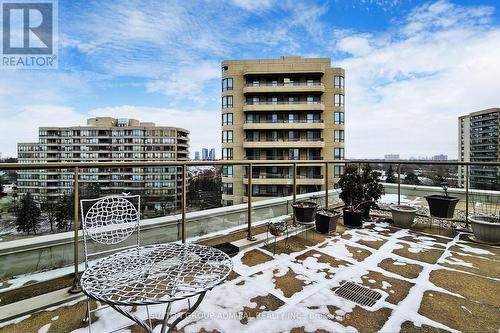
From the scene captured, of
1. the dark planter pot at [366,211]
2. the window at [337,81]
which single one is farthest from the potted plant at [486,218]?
the window at [337,81]

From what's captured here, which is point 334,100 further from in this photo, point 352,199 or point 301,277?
point 301,277

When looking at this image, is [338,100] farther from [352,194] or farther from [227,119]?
[352,194]

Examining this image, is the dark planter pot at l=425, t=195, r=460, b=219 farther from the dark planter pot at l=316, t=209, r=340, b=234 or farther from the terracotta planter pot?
the dark planter pot at l=316, t=209, r=340, b=234

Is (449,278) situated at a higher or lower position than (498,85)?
lower

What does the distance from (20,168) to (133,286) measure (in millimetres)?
1503

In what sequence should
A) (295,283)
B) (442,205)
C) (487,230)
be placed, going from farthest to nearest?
1. (442,205)
2. (487,230)
3. (295,283)

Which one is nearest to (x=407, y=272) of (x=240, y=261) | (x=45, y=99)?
(x=240, y=261)

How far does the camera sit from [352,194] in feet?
13.4

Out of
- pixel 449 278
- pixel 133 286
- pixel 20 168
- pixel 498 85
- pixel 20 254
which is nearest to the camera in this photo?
pixel 133 286

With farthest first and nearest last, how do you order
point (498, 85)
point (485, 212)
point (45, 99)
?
point (45, 99) → point (498, 85) → point (485, 212)

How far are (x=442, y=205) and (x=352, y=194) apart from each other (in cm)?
135

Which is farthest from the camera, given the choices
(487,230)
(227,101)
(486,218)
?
(227,101)

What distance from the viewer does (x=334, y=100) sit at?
79.7 ft

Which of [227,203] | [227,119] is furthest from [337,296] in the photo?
[227,119]
